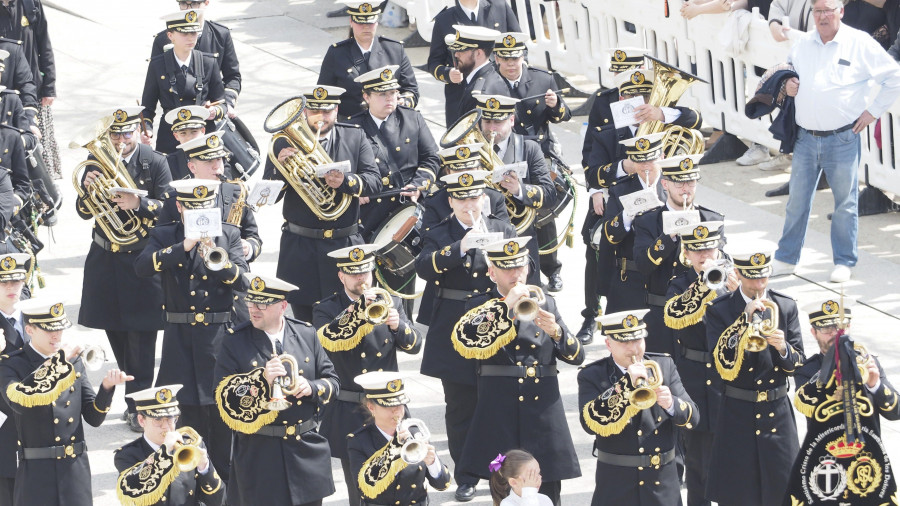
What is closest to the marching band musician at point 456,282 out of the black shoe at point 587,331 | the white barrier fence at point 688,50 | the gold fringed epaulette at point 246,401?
the gold fringed epaulette at point 246,401

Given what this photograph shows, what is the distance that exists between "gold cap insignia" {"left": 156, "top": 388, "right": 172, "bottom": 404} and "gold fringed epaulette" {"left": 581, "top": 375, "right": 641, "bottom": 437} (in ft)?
6.86

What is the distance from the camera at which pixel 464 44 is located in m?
12.8

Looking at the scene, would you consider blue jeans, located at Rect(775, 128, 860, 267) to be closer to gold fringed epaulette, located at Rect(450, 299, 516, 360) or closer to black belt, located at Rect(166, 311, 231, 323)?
gold fringed epaulette, located at Rect(450, 299, 516, 360)

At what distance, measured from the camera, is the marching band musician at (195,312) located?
1033 centimetres

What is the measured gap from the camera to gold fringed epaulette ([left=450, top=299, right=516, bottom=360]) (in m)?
9.24

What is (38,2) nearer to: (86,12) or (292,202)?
(292,202)

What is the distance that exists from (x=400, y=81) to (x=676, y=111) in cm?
276

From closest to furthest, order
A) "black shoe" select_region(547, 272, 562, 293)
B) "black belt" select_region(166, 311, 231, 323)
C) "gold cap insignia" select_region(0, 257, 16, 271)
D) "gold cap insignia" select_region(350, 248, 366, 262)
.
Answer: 1. "gold cap insignia" select_region(350, 248, 366, 262)
2. "gold cap insignia" select_region(0, 257, 16, 271)
3. "black belt" select_region(166, 311, 231, 323)
4. "black shoe" select_region(547, 272, 562, 293)

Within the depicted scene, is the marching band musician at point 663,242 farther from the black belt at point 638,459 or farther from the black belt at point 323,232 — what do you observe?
the black belt at point 323,232

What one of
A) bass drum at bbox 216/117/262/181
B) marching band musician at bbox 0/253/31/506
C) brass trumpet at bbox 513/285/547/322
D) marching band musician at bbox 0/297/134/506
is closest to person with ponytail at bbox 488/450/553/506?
→ brass trumpet at bbox 513/285/547/322

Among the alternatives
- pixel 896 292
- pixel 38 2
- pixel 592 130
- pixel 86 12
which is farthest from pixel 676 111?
pixel 86 12

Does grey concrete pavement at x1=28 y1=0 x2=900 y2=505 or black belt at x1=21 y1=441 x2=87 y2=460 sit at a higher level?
black belt at x1=21 y1=441 x2=87 y2=460

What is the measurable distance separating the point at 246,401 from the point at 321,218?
2.77 metres

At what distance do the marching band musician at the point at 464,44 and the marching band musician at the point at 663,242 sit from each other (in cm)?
263
